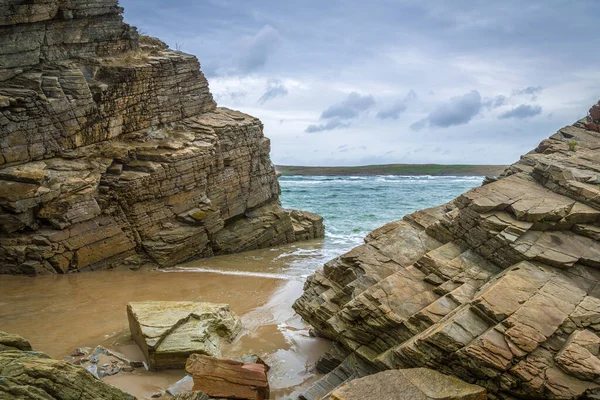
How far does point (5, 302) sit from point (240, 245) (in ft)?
41.8

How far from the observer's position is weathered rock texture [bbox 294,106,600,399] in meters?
9.03

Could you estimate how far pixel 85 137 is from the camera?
2236 cm

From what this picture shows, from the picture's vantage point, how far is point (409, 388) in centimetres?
889

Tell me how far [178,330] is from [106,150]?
505 inches

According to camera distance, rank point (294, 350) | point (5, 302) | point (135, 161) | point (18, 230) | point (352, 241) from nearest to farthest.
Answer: point (294, 350) < point (5, 302) < point (18, 230) < point (135, 161) < point (352, 241)

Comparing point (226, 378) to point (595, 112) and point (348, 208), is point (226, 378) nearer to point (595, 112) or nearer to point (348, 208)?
point (595, 112)

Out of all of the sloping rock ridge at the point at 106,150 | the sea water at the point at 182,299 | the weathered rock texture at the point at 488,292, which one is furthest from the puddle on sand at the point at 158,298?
the sloping rock ridge at the point at 106,150

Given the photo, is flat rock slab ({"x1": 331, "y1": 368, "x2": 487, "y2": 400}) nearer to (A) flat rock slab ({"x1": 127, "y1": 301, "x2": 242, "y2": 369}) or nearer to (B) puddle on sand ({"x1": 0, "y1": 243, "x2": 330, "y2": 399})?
(B) puddle on sand ({"x1": 0, "y1": 243, "x2": 330, "y2": 399})

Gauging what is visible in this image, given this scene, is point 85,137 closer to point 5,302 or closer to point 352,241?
point 5,302

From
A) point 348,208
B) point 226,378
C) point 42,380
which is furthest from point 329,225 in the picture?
point 42,380

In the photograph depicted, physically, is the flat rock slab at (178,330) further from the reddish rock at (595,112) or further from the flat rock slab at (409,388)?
the reddish rock at (595,112)

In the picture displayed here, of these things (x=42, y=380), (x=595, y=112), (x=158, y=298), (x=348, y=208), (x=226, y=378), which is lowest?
(x=158, y=298)

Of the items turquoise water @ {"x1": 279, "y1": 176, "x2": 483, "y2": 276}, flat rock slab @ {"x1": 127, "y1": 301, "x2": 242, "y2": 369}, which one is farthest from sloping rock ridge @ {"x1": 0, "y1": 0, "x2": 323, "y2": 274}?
flat rock slab @ {"x1": 127, "y1": 301, "x2": 242, "y2": 369}

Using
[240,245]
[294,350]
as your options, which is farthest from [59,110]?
[294,350]
